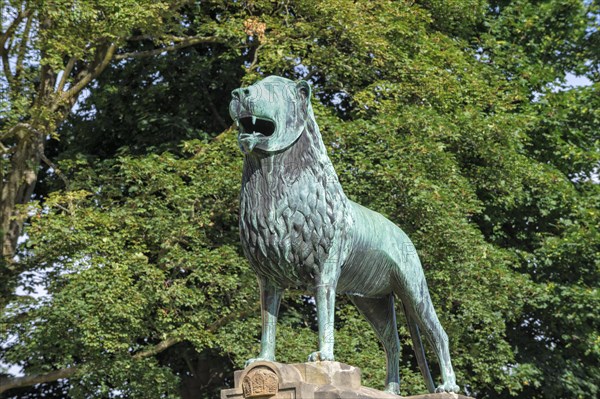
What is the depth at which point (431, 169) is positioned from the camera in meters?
18.2

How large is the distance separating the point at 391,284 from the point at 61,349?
920 cm

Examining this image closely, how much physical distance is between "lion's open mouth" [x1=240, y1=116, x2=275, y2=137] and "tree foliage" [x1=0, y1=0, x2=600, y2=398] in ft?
27.3

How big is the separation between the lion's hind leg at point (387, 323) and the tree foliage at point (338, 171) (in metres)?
6.56

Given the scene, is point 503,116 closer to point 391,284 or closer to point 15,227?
point 15,227

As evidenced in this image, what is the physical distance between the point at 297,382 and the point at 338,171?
377 inches

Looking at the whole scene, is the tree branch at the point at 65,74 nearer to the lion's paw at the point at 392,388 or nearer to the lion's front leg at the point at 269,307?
the lion's paw at the point at 392,388

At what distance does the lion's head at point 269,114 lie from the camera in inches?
338

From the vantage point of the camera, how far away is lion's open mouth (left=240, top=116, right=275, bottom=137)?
8.69m

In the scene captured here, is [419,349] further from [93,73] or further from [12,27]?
[93,73]

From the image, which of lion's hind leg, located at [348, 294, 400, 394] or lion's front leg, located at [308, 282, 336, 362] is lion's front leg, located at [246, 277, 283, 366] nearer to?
lion's front leg, located at [308, 282, 336, 362]

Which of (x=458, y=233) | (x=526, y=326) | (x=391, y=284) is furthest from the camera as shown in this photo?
(x=526, y=326)

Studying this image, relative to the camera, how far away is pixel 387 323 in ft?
33.4

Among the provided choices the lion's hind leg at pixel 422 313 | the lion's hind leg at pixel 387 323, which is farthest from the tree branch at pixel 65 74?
the lion's hind leg at pixel 422 313

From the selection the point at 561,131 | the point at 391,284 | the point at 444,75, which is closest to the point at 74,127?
the point at 444,75
